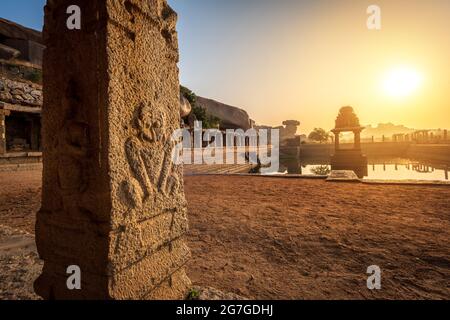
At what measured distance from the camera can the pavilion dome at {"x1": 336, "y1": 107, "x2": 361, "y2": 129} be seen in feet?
52.6

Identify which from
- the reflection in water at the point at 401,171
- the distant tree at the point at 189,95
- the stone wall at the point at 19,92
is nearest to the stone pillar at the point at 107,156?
the reflection in water at the point at 401,171

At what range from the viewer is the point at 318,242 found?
2.42 metres

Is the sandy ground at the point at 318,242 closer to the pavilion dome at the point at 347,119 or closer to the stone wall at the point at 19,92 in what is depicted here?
the stone wall at the point at 19,92

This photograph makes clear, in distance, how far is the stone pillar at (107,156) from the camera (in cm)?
114

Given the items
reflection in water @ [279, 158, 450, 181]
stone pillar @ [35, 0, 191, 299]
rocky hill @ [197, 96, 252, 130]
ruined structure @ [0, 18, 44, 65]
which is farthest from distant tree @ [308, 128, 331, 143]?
stone pillar @ [35, 0, 191, 299]

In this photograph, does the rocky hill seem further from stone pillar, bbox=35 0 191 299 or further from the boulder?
stone pillar, bbox=35 0 191 299

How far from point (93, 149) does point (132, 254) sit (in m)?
0.58

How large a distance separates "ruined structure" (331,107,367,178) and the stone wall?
18.2 metres

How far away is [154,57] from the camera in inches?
56.8

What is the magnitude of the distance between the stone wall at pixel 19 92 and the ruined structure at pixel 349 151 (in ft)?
59.6

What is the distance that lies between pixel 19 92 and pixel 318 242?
14.3 meters

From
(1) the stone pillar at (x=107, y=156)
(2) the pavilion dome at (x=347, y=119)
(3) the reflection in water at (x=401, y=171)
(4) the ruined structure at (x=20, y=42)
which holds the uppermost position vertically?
(4) the ruined structure at (x=20, y=42)
